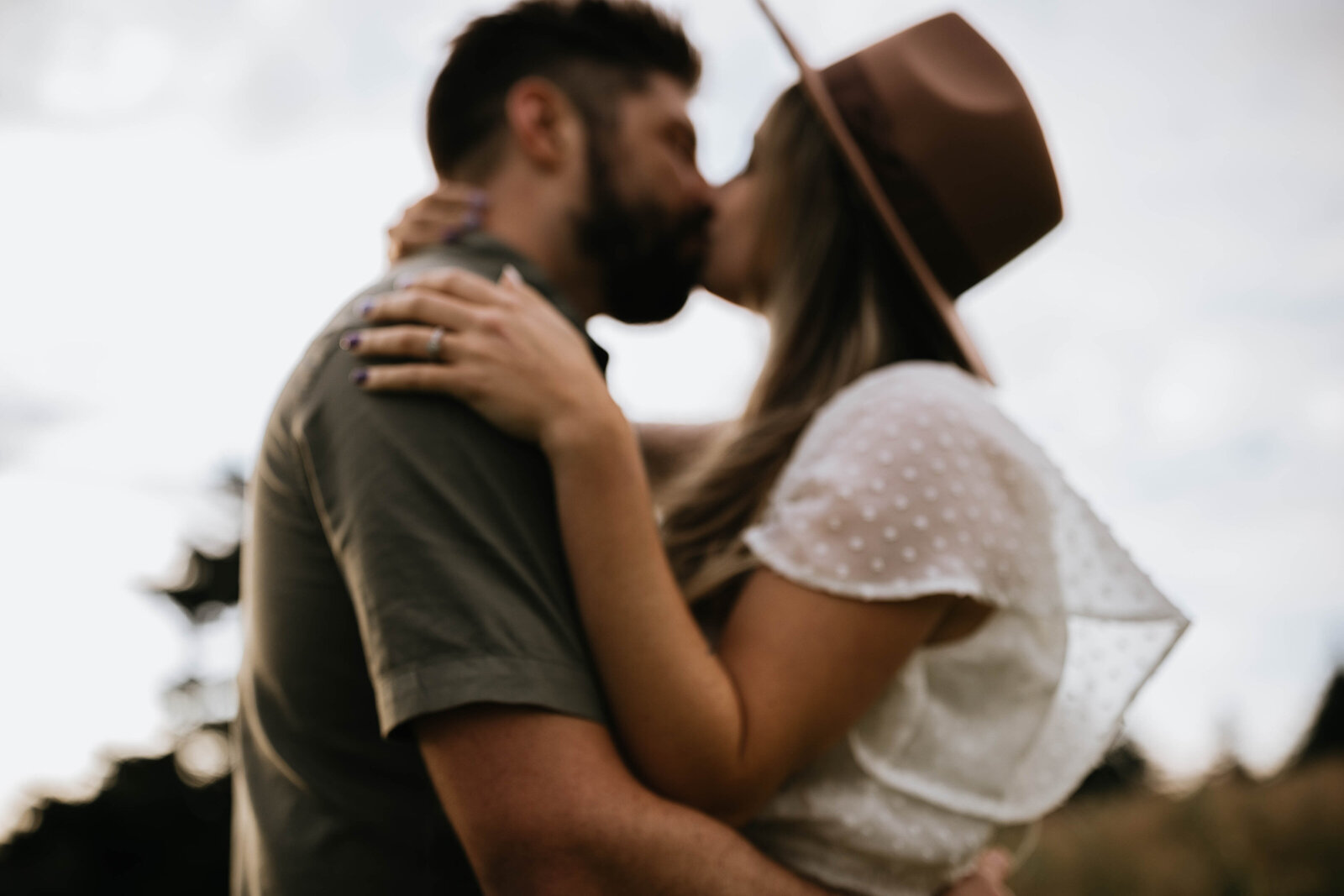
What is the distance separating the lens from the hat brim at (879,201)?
2.20 m

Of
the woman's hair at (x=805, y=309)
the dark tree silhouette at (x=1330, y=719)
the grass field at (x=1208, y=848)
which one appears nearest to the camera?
the woman's hair at (x=805, y=309)

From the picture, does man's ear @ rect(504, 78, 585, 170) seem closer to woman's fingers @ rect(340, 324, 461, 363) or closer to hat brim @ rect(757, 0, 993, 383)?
hat brim @ rect(757, 0, 993, 383)

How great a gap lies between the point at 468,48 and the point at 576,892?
2.26 m

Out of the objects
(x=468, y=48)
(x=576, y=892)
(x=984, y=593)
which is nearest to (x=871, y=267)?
(x=984, y=593)

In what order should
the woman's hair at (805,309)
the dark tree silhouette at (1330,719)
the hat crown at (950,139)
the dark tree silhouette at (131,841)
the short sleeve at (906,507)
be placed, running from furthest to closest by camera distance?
the dark tree silhouette at (131,841) < the dark tree silhouette at (1330,719) < the hat crown at (950,139) < the woman's hair at (805,309) < the short sleeve at (906,507)

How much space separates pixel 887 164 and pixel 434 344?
1240mm

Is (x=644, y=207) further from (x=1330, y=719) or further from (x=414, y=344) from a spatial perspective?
(x=1330, y=719)

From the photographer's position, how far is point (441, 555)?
54.9 inches

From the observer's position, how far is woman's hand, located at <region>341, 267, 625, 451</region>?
1.50 meters

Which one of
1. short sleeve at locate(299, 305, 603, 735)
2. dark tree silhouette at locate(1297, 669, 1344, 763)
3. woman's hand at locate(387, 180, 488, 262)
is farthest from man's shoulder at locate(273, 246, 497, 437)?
dark tree silhouette at locate(1297, 669, 1344, 763)

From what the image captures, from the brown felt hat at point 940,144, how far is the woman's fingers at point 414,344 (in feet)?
3.62

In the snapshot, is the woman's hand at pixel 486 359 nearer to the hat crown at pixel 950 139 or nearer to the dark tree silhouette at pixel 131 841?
the hat crown at pixel 950 139

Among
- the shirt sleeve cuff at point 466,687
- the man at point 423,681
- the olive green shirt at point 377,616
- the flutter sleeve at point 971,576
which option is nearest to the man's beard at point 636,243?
the man at point 423,681

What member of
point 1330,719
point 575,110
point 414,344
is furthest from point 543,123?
point 1330,719
